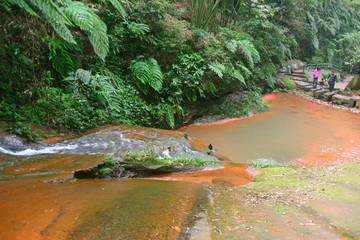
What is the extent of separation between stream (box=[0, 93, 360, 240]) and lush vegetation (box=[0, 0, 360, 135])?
104cm

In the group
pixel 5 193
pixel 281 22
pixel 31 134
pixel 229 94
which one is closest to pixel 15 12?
pixel 31 134

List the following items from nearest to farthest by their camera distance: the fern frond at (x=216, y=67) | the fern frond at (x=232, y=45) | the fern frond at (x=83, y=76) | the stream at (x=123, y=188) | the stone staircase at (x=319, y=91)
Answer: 1. the stream at (x=123, y=188)
2. the fern frond at (x=83, y=76)
3. the fern frond at (x=216, y=67)
4. the fern frond at (x=232, y=45)
5. the stone staircase at (x=319, y=91)

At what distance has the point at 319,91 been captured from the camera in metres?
16.1

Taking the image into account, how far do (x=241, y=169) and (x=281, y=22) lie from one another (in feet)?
52.2

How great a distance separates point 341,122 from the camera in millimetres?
10922

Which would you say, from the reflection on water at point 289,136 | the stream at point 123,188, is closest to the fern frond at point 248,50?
the reflection on water at point 289,136

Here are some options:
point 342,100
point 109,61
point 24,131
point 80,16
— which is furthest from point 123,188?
point 342,100

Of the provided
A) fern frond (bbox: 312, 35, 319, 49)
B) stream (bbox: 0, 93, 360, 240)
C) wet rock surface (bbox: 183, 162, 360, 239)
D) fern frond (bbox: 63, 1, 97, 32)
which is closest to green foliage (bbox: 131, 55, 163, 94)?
stream (bbox: 0, 93, 360, 240)

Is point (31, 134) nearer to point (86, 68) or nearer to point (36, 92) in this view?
point (36, 92)

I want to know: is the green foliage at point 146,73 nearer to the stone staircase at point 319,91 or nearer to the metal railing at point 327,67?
the stone staircase at point 319,91

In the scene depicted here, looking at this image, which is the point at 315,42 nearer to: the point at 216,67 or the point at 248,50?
the point at 248,50

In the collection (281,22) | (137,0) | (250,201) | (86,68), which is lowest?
(250,201)

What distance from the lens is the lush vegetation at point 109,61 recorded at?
197 inches

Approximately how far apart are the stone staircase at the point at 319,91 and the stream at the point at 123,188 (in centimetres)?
765
